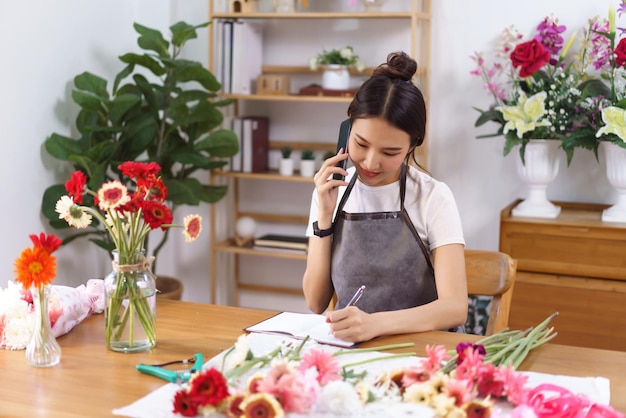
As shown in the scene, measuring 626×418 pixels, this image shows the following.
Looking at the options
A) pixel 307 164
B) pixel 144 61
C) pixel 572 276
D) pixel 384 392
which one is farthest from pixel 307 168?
pixel 384 392

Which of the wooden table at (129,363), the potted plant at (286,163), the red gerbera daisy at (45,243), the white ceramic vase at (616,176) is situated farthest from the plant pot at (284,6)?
the red gerbera daisy at (45,243)

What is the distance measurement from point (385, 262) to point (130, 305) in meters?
0.68

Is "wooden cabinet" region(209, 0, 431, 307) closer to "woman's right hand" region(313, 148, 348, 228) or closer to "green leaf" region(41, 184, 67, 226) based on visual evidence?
"green leaf" region(41, 184, 67, 226)

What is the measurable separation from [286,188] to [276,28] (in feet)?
2.48

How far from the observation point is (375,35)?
3.66 meters

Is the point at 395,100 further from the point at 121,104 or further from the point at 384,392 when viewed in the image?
the point at 121,104

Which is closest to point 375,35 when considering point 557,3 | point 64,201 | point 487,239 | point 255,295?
point 557,3

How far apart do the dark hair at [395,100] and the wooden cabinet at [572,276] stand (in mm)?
1285

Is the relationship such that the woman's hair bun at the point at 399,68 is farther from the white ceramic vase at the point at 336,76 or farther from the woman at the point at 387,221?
the white ceramic vase at the point at 336,76

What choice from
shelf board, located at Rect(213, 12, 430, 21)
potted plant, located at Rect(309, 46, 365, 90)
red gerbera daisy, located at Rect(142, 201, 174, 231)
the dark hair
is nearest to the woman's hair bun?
the dark hair

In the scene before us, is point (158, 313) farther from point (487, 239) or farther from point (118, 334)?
point (487, 239)

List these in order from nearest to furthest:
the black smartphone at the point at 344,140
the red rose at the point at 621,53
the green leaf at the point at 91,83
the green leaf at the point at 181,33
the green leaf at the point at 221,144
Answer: the black smartphone at the point at 344,140, the red rose at the point at 621,53, the green leaf at the point at 91,83, the green leaf at the point at 181,33, the green leaf at the point at 221,144

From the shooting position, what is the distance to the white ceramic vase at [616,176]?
304 centimetres

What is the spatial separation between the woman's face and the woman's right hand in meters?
0.04
